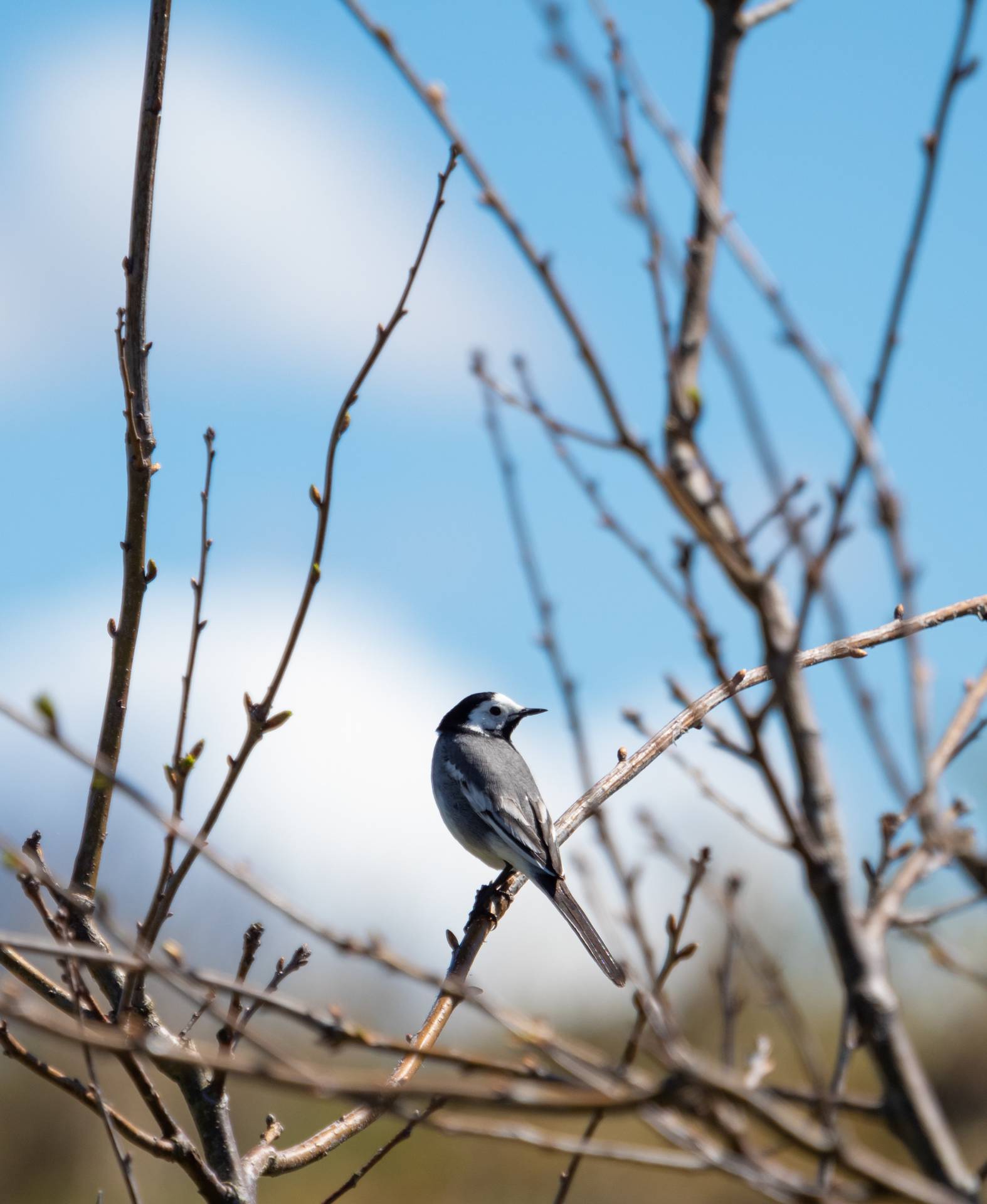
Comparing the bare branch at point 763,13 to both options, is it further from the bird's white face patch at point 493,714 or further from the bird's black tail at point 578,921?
the bird's white face patch at point 493,714

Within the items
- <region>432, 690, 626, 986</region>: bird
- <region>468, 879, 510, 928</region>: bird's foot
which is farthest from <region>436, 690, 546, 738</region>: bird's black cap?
<region>468, 879, 510, 928</region>: bird's foot

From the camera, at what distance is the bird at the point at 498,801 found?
5.85 metres

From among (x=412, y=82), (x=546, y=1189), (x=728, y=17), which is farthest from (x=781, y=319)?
(x=546, y=1189)

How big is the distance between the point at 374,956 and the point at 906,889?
30.2 inches

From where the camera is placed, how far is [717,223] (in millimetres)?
1463

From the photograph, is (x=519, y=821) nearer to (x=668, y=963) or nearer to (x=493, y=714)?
(x=493, y=714)

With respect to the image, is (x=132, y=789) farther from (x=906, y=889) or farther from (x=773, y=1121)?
(x=906, y=889)

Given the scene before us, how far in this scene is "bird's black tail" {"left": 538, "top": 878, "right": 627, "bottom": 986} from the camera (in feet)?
18.0

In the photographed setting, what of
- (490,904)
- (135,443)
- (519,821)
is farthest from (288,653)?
(519,821)

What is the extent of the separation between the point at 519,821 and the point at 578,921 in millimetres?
785

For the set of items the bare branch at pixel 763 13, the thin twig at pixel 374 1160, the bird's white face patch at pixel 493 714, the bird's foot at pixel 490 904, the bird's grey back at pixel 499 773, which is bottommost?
the thin twig at pixel 374 1160

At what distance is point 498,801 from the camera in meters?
6.78

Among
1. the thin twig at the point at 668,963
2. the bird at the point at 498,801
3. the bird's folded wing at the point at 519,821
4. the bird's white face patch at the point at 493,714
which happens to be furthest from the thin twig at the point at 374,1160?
the bird's white face patch at the point at 493,714

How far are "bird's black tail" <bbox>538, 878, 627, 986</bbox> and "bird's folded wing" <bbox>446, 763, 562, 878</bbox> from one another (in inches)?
3.3
